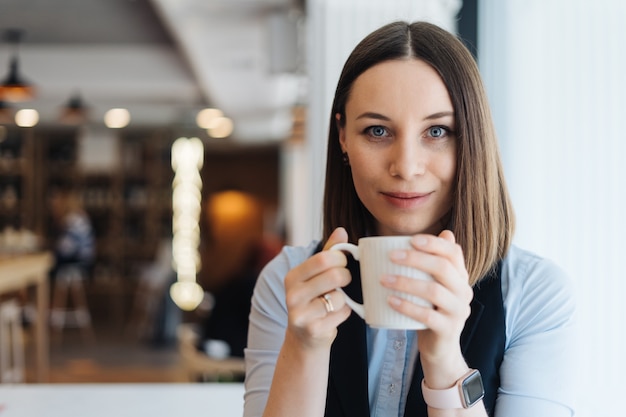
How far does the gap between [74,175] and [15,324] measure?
664 cm

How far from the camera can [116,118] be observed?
10648 mm

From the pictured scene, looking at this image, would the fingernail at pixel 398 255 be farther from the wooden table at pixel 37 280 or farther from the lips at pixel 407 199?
the wooden table at pixel 37 280

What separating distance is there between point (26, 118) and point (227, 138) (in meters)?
A: 3.47

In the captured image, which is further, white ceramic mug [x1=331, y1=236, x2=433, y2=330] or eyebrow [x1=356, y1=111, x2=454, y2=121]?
eyebrow [x1=356, y1=111, x2=454, y2=121]

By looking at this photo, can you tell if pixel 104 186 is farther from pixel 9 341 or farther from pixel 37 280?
pixel 9 341

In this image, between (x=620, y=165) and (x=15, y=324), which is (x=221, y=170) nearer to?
(x=15, y=324)

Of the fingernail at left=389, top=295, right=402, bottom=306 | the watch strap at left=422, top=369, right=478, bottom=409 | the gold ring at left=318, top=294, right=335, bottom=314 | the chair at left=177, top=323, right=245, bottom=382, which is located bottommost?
the chair at left=177, top=323, right=245, bottom=382

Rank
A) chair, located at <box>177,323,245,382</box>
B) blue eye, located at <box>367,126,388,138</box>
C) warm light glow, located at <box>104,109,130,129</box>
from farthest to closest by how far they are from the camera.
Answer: warm light glow, located at <box>104,109,130,129</box> → chair, located at <box>177,323,245,382</box> → blue eye, located at <box>367,126,388,138</box>

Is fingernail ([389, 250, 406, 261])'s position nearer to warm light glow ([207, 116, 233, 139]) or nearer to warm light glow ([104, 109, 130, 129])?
warm light glow ([104, 109, 130, 129])

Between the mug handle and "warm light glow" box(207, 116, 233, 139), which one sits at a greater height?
"warm light glow" box(207, 116, 233, 139)

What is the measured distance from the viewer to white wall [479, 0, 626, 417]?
6.24ft

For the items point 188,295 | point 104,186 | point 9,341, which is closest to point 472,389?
point 9,341


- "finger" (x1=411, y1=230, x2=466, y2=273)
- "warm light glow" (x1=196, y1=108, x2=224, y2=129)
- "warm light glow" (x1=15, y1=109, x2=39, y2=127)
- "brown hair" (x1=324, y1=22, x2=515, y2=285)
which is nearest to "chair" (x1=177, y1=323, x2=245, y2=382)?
"brown hair" (x1=324, y1=22, x2=515, y2=285)

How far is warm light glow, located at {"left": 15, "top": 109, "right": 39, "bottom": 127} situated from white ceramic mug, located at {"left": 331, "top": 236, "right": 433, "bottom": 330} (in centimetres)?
986
